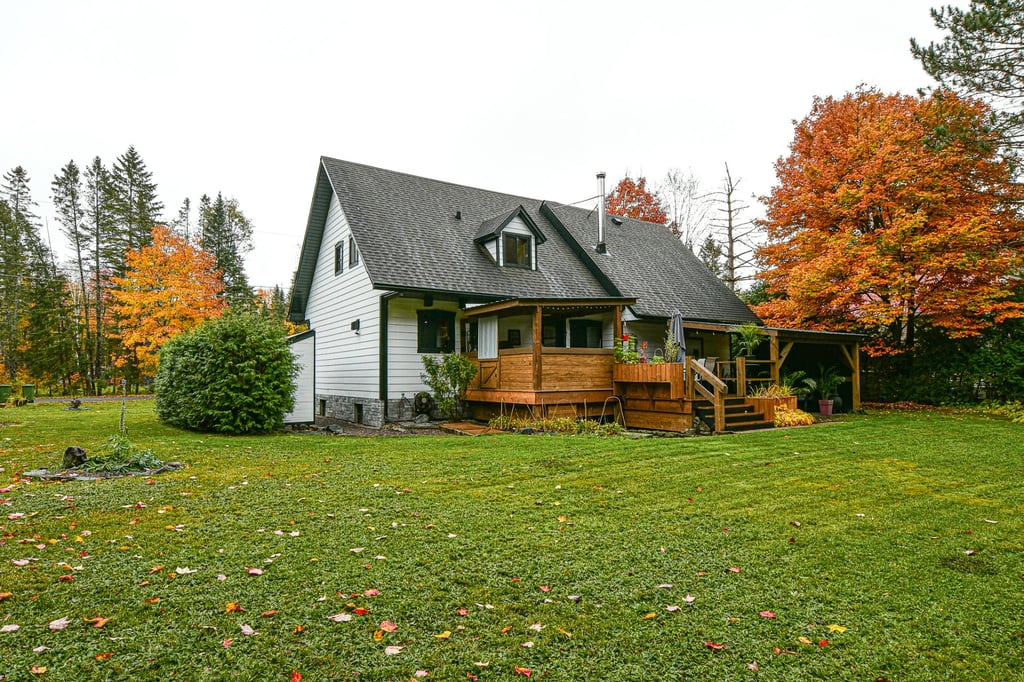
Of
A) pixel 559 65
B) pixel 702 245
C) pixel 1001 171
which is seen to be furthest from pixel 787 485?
pixel 702 245

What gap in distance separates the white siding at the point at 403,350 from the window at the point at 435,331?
16 cm

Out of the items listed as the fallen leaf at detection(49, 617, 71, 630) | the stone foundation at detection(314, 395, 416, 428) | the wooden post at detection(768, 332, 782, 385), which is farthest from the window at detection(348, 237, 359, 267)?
the fallen leaf at detection(49, 617, 71, 630)

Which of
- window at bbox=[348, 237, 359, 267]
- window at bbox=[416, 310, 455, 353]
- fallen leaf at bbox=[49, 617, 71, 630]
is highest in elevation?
window at bbox=[348, 237, 359, 267]

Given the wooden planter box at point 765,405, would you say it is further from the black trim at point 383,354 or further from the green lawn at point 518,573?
the black trim at point 383,354

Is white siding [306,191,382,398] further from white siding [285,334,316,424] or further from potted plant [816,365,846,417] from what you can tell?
potted plant [816,365,846,417]

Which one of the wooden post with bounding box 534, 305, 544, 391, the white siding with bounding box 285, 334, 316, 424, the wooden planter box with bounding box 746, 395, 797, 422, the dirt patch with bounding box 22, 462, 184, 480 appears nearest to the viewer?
the dirt patch with bounding box 22, 462, 184, 480

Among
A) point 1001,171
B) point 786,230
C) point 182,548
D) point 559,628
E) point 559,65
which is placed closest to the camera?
point 559,628

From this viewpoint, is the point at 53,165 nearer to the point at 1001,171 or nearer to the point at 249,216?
the point at 249,216

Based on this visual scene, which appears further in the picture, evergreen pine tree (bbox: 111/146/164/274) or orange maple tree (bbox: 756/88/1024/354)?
evergreen pine tree (bbox: 111/146/164/274)

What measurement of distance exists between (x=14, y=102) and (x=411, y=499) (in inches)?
992

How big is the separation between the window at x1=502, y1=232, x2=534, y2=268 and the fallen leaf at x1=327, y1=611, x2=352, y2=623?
1276 cm

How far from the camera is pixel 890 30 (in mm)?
14531

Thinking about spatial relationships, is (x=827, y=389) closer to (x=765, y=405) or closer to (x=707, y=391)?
(x=765, y=405)

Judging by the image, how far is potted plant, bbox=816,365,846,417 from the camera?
46.8ft
